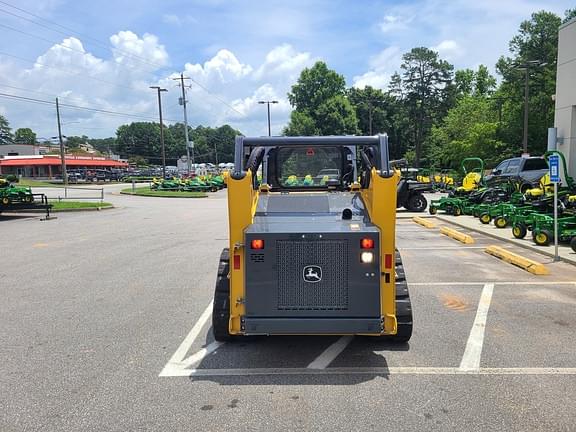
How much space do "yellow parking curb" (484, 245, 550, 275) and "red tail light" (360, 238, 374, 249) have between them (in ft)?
17.6

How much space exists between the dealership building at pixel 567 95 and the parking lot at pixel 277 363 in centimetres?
1207

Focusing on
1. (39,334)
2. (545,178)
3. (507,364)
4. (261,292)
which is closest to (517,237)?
(545,178)

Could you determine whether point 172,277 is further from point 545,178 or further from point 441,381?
point 545,178

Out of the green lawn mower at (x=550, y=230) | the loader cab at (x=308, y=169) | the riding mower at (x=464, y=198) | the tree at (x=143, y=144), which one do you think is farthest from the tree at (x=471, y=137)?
the tree at (x=143, y=144)

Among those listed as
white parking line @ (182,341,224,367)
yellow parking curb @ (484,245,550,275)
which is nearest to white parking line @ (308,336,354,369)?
white parking line @ (182,341,224,367)

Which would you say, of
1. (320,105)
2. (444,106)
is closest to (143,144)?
(320,105)

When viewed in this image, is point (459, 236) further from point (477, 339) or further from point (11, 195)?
point (11, 195)

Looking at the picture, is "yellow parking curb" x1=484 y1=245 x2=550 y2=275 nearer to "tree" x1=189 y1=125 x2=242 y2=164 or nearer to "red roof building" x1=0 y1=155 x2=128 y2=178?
"red roof building" x1=0 y1=155 x2=128 y2=178

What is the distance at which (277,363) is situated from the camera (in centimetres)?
473

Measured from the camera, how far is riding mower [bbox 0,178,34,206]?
64.9 ft

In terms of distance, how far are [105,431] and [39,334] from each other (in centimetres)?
267

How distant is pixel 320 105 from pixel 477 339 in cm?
7495

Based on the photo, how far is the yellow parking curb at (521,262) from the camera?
847 cm

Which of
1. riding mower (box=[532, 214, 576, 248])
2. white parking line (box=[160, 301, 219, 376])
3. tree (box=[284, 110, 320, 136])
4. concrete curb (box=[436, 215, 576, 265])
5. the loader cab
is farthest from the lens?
tree (box=[284, 110, 320, 136])
